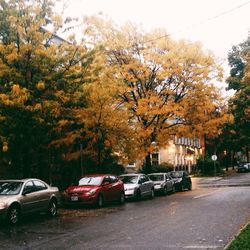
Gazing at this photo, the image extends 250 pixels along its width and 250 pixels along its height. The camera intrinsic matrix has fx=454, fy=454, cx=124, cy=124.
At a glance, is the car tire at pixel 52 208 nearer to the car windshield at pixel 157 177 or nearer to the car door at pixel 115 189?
the car door at pixel 115 189

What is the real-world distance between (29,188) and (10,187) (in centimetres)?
66

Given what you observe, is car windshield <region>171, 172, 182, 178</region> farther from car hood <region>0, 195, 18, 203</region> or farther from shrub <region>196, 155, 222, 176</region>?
shrub <region>196, 155, 222, 176</region>

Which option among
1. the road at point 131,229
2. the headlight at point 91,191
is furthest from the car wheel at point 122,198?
the road at point 131,229

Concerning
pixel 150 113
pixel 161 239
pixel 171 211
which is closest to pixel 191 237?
pixel 161 239

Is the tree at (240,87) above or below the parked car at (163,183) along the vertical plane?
above

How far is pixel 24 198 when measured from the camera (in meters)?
15.2

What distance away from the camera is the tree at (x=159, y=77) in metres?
29.5

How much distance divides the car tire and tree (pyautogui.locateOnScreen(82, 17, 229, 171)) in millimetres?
12575

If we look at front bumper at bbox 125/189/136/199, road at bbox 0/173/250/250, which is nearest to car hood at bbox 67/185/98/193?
road at bbox 0/173/250/250

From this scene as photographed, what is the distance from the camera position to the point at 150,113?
28578 millimetres

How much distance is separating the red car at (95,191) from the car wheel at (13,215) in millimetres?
5298

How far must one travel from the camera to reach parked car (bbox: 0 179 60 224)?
563 inches

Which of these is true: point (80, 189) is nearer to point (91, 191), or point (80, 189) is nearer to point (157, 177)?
point (91, 191)

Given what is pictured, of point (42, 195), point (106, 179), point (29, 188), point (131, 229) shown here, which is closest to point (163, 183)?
point (106, 179)
